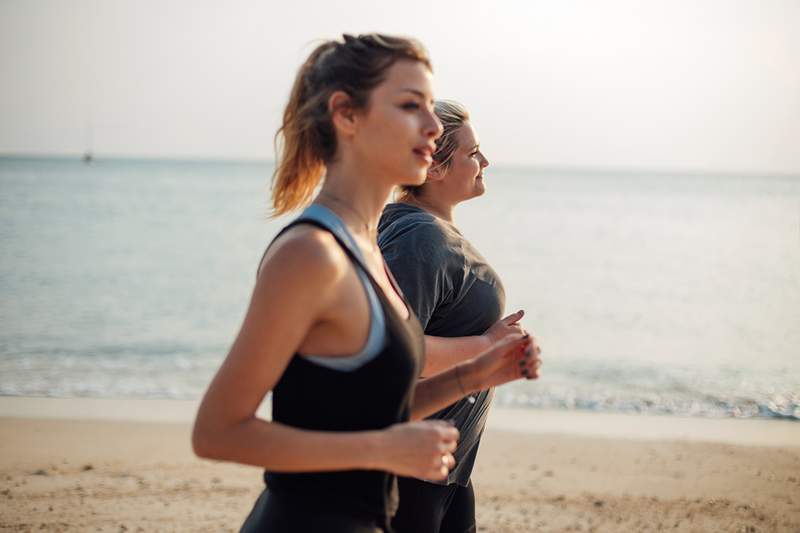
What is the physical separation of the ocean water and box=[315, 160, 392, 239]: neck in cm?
273

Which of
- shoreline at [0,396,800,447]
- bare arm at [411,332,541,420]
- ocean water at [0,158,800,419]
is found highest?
bare arm at [411,332,541,420]

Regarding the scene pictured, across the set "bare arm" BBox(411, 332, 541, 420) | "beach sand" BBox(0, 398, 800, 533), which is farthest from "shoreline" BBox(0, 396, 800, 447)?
"bare arm" BBox(411, 332, 541, 420)

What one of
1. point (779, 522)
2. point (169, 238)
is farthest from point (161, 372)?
point (169, 238)

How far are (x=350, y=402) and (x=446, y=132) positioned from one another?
1.53 m

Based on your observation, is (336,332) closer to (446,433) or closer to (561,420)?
(446,433)

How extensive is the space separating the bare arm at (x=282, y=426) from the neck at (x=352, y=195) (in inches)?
9.5

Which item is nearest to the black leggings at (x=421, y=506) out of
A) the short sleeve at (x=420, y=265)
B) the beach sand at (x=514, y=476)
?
the short sleeve at (x=420, y=265)

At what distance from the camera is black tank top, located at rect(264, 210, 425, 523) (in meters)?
1.67

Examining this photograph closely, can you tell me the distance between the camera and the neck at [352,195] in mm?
1836

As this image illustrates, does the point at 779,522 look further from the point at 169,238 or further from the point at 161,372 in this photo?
the point at 169,238

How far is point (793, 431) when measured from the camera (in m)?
9.18

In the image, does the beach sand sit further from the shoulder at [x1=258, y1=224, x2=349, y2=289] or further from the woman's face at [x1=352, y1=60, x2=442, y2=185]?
the shoulder at [x1=258, y1=224, x2=349, y2=289]

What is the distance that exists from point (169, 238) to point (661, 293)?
17808 millimetres

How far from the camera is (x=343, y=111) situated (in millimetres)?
1824
